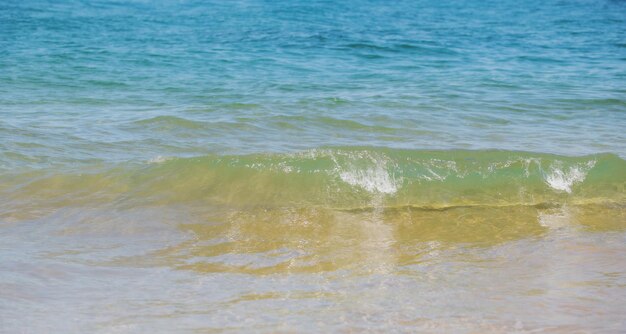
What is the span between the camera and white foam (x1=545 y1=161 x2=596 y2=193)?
686 centimetres

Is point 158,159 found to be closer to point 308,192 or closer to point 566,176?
point 308,192

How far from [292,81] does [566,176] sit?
5.65m

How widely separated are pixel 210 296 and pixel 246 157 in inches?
123

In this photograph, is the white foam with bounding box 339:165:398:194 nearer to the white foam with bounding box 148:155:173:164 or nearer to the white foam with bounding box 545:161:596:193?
the white foam with bounding box 545:161:596:193

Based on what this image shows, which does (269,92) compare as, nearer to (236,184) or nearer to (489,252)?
(236,184)

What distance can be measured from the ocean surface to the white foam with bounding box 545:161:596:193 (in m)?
0.02

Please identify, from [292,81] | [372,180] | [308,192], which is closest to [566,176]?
[372,180]

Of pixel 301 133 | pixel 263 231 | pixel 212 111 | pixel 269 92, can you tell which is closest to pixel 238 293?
pixel 263 231

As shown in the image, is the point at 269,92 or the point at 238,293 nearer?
the point at 238,293

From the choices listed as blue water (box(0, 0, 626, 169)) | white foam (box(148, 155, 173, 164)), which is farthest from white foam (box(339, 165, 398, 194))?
white foam (box(148, 155, 173, 164))

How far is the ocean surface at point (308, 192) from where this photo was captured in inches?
157

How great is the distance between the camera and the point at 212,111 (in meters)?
9.61

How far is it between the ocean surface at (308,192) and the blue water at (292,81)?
67 mm

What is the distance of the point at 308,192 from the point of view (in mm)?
6613
